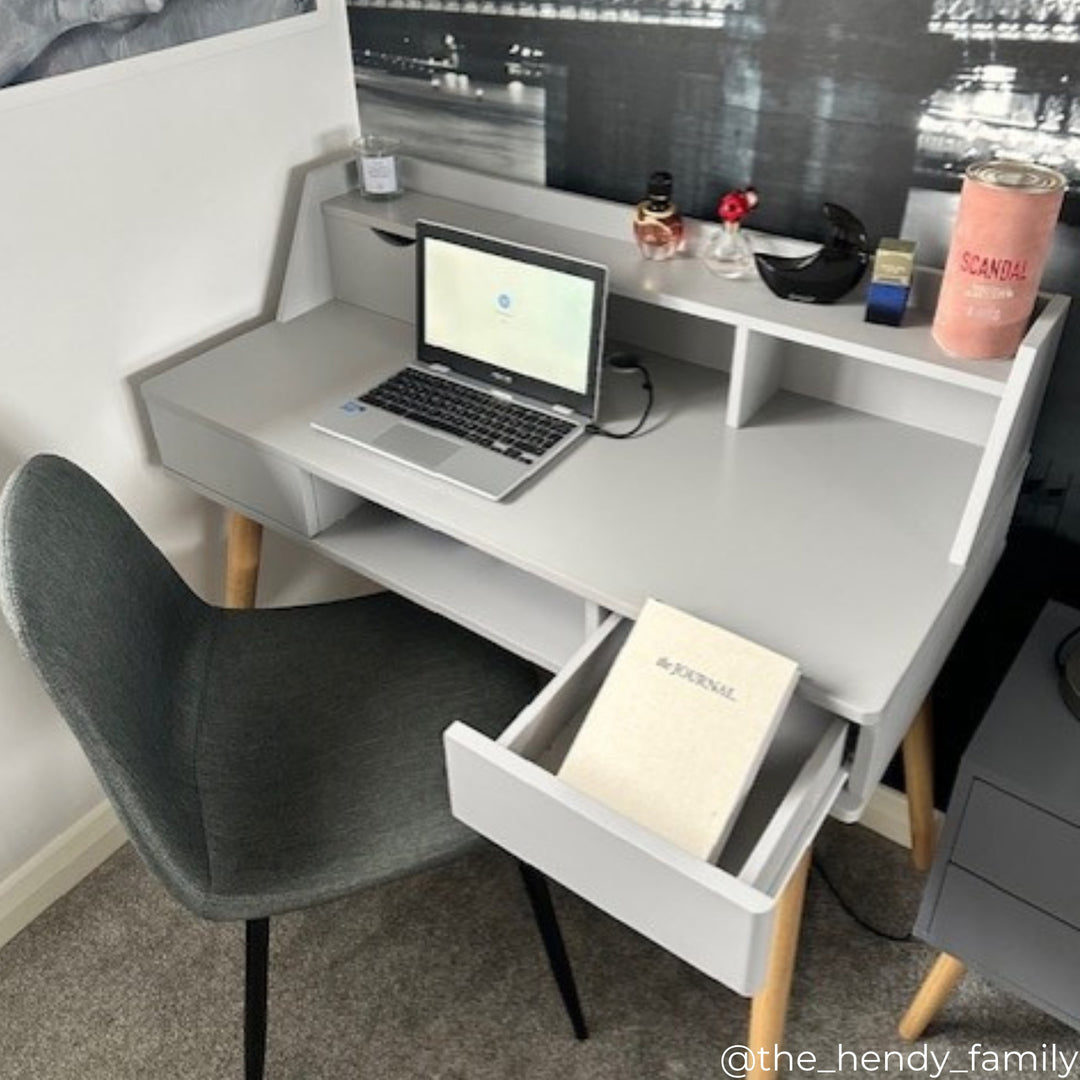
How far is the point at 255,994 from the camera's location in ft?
4.20

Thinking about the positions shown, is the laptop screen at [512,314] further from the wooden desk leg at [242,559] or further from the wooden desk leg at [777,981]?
the wooden desk leg at [777,981]

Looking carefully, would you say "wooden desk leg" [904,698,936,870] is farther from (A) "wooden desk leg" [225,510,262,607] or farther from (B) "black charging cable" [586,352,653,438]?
(A) "wooden desk leg" [225,510,262,607]

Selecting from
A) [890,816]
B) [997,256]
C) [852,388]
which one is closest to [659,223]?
[852,388]

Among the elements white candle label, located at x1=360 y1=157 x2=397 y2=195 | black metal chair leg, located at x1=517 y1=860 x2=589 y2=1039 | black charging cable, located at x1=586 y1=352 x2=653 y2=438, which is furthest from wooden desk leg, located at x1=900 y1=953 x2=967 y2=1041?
white candle label, located at x1=360 y1=157 x2=397 y2=195

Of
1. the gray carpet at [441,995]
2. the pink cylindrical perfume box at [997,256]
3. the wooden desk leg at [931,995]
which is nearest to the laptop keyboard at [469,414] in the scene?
the pink cylindrical perfume box at [997,256]

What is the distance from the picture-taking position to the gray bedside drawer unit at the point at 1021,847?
4.00 ft

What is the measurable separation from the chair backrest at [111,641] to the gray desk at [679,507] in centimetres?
22

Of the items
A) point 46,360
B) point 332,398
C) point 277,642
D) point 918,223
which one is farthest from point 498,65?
point 277,642

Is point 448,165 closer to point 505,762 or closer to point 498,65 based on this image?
point 498,65

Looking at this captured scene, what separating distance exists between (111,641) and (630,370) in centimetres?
76

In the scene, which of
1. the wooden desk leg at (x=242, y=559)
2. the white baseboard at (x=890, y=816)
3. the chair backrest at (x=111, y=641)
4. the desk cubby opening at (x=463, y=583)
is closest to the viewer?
the chair backrest at (x=111, y=641)

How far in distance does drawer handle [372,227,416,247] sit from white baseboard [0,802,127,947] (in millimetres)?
953

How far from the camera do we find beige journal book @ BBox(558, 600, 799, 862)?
102 cm

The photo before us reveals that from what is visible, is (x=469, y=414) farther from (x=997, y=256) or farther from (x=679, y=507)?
(x=997, y=256)
